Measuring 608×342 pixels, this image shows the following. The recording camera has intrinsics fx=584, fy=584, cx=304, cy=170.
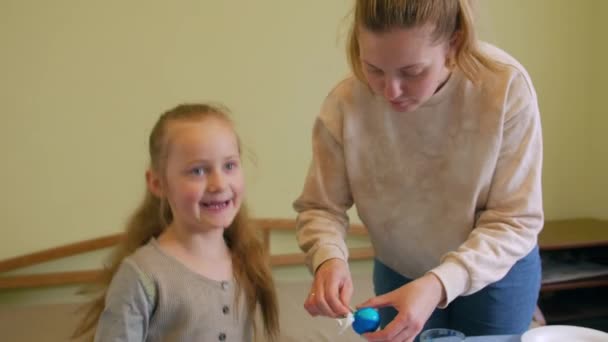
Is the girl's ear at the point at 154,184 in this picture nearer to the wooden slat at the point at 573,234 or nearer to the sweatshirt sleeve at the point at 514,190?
the sweatshirt sleeve at the point at 514,190

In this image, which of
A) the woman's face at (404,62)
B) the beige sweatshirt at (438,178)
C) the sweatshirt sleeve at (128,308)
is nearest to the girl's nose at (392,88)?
the woman's face at (404,62)

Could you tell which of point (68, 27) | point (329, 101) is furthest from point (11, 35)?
point (329, 101)

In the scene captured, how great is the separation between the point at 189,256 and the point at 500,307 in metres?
0.60

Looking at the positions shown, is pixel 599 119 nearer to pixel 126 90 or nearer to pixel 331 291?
pixel 126 90

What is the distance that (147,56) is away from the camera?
2.06 m

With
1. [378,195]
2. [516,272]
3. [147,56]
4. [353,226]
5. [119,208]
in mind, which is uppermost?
[147,56]

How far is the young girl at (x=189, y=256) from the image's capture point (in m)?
1.02

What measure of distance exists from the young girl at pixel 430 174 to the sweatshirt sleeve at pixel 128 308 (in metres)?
0.29

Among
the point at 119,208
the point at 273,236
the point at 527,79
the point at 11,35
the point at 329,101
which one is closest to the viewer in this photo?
the point at 527,79

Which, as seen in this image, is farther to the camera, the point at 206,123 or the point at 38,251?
the point at 38,251

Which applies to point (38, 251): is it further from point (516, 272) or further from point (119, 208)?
point (516, 272)

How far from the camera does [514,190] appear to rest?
103cm

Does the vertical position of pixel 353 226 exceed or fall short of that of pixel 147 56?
it falls short

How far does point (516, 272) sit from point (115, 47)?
1.53 metres
